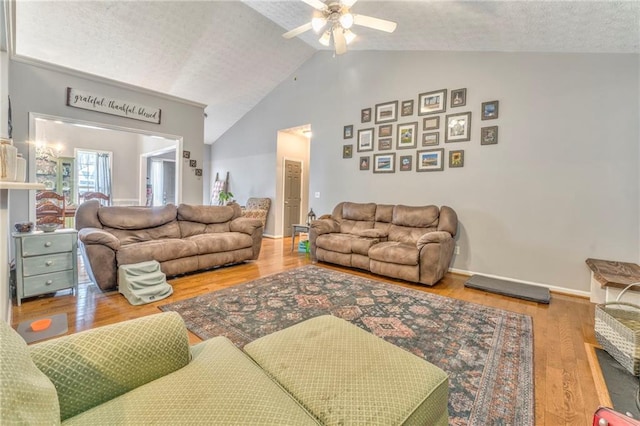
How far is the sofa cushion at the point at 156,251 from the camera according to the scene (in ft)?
10.1

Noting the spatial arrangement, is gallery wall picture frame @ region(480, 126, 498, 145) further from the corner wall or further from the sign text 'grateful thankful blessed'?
the sign text 'grateful thankful blessed'

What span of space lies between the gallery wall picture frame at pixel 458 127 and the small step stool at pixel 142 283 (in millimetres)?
4048

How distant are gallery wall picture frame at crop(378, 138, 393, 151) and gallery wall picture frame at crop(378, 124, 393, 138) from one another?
65mm

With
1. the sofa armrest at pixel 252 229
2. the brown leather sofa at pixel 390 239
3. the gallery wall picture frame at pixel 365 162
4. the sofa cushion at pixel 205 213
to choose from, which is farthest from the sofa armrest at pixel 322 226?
the sofa cushion at pixel 205 213

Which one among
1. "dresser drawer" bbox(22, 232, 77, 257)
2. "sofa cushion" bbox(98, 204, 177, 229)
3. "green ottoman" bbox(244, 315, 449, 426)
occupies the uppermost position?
"sofa cushion" bbox(98, 204, 177, 229)

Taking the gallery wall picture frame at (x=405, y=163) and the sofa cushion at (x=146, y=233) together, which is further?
the gallery wall picture frame at (x=405, y=163)

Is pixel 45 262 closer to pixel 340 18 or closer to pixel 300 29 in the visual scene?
pixel 300 29

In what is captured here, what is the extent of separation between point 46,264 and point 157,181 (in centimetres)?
651

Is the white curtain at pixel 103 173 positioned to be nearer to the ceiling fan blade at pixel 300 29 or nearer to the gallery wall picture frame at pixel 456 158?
the ceiling fan blade at pixel 300 29

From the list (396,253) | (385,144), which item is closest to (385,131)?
(385,144)

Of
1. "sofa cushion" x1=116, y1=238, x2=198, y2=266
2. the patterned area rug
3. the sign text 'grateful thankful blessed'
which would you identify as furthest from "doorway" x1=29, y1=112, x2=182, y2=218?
the patterned area rug

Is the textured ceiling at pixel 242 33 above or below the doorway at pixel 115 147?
above

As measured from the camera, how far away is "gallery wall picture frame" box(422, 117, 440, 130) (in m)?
4.23

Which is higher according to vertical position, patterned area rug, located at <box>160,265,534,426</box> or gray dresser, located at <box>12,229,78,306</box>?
gray dresser, located at <box>12,229,78,306</box>
